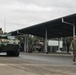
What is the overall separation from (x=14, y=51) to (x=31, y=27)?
23.3 m

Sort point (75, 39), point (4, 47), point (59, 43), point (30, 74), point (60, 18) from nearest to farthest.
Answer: point (30, 74), point (75, 39), point (4, 47), point (60, 18), point (59, 43)

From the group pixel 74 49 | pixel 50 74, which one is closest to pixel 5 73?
pixel 50 74

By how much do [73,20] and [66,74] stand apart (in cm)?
3032

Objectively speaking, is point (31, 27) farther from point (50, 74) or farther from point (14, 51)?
point (50, 74)

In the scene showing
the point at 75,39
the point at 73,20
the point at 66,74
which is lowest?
the point at 66,74

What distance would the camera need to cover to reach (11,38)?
96.4 feet

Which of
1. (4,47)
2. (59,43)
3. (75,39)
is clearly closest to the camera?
(75,39)

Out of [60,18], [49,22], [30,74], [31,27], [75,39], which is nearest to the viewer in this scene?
[30,74]

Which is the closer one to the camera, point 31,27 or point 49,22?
point 49,22

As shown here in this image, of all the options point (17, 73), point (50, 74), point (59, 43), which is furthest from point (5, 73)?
point (59, 43)

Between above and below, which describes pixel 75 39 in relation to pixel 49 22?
below

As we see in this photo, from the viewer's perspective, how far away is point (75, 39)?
17.7 m

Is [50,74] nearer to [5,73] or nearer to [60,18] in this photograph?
[5,73]

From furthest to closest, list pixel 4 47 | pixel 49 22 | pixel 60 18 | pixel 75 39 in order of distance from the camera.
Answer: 1. pixel 49 22
2. pixel 60 18
3. pixel 4 47
4. pixel 75 39
